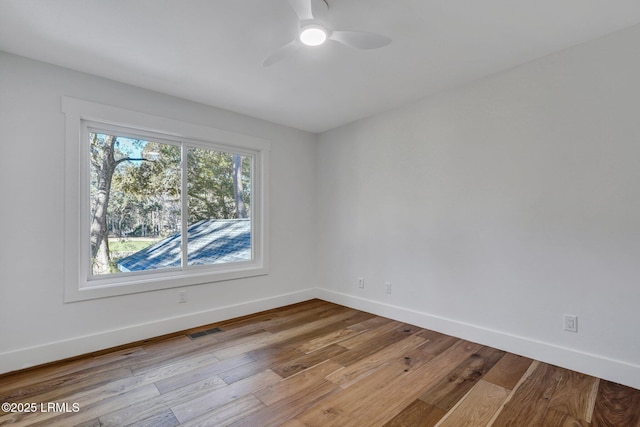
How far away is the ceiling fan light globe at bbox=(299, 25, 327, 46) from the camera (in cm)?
173

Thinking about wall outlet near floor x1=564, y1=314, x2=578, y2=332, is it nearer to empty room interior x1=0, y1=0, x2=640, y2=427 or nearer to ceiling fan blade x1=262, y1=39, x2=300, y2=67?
empty room interior x1=0, y1=0, x2=640, y2=427

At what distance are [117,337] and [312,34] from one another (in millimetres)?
2963

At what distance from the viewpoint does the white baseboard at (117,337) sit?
2289mm

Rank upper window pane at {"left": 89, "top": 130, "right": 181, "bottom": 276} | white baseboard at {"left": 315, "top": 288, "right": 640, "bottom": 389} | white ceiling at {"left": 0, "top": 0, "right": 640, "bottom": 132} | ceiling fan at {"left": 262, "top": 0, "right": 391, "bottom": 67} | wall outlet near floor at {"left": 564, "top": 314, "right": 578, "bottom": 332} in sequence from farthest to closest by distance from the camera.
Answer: upper window pane at {"left": 89, "top": 130, "right": 181, "bottom": 276} → wall outlet near floor at {"left": 564, "top": 314, "right": 578, "bottom": 332} → white baseboard at {"left": 315, "top": 288, "right": 640, "bottom": 389} → white ceiling at {"left": 0, "top": 0, "right": 640, "bottom": 132} → ceiling fan at {"left": 262, "top": 0, "right": 391, "bottom": 67}

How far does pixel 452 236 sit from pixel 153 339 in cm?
306

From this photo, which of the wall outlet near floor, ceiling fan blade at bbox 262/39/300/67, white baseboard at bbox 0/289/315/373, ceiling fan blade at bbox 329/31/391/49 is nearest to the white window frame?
white baseboard at bbox 0/289/315/373

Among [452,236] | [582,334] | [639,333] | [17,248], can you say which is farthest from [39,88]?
[639,333]

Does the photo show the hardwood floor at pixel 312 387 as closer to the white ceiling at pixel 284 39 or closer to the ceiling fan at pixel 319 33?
the ceiling fan at pixel 319 33

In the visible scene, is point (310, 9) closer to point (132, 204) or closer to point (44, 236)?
point (132, 204)

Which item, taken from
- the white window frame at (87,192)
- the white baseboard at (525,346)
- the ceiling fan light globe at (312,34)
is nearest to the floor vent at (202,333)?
the white window frame at (87,192)

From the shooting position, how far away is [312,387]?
81.2 inches

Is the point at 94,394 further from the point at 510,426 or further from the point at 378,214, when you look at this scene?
the point at 378,214

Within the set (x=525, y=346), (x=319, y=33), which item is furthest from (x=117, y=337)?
(x=525, y=346)

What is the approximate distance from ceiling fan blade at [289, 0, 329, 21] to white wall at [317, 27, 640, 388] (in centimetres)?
171
